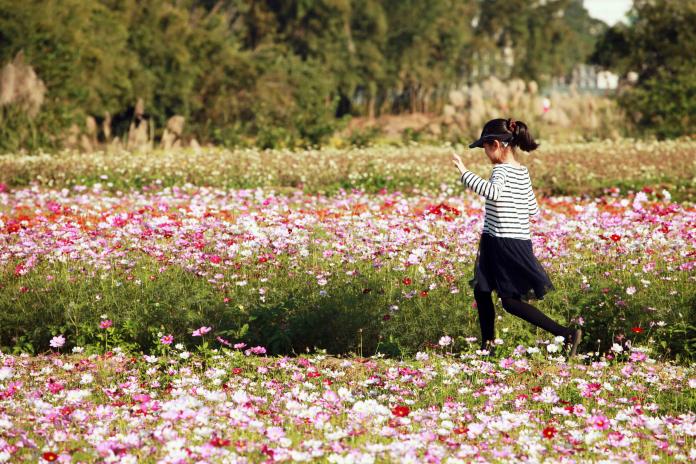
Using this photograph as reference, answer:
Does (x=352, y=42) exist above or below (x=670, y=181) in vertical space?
above

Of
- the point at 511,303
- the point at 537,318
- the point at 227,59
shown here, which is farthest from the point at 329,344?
the point at 227,59

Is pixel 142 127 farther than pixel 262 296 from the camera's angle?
Yes

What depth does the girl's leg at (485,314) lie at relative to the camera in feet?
18.9

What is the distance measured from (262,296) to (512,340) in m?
1.70

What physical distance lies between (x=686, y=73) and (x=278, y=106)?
12217mm

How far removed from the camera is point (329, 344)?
254 inches

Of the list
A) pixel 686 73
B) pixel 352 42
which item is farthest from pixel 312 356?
pixel 352 42

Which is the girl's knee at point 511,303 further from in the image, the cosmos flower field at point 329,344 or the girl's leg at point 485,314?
the cosmos flower field at point 329,344

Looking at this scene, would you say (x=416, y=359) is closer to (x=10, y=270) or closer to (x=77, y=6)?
(x=10, y=270)

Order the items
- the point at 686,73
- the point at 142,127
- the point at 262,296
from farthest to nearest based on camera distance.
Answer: the point at 686,73
the point at 142,127
the point at 262,296

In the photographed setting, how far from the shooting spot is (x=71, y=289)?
6758 millimetres

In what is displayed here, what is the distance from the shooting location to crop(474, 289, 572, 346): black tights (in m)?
5.64

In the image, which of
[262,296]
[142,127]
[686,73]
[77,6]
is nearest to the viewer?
[262,296]

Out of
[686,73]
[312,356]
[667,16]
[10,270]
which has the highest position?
[667,16]
